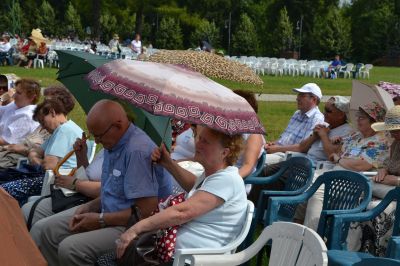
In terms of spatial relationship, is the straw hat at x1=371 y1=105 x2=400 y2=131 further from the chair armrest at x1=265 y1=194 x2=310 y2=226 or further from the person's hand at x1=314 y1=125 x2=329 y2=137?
the person's hand at x1=314 y1=125 x2=329 y2=137

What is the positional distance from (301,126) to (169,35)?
5248cm

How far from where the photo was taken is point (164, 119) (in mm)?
5414

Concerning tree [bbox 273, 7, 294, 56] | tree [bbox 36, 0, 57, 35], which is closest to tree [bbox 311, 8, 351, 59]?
tree [bbox 273, 7, 294, 56]

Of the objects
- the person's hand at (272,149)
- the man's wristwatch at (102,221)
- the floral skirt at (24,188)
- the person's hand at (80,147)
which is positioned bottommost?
the person's hand at (272,149)

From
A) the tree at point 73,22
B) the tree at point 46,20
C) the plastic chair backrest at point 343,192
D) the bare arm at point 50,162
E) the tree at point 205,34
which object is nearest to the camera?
the plastic chair backrest at point 343,192

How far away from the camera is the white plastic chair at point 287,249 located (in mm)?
3080

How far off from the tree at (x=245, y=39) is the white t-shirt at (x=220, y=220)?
56.1 m

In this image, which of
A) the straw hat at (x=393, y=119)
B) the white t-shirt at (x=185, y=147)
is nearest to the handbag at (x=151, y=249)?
the straw hat at (x=393, y=119)

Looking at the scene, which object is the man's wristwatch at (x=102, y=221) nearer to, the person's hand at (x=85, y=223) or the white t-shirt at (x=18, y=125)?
the person's hand at (x=85, y=223)

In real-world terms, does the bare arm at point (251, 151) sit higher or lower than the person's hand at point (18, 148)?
higher

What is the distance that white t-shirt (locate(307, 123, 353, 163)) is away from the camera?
7.27 meters

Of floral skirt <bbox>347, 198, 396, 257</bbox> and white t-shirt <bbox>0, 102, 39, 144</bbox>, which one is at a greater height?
white t-shirt <bbox>0, 102, 39, 144</bbox>

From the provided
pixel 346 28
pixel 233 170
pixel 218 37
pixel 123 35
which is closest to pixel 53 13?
pixel 123 35

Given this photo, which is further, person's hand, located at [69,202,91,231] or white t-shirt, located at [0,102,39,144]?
white t-shirt, located at [0,102,39,144]
